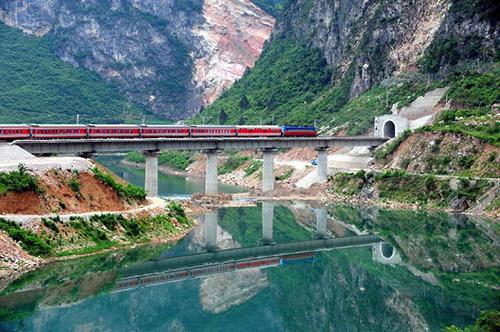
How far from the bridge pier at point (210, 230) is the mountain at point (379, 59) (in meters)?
50.3

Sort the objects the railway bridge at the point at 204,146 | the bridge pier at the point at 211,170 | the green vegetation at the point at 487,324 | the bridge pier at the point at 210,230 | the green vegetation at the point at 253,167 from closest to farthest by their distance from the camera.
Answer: the green vegetation at the point at 487,324 < the bridge pier at the point at 210,230 < the railway bridge at the point at 204,146 < the bridge pier at the point at 211,170 < the green vegetation at the point at 253,167

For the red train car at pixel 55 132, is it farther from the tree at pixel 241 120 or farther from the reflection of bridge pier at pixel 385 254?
the tree at pixel 241 120

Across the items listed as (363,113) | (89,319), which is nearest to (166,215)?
(89,319)

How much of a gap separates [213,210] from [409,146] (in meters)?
30.2

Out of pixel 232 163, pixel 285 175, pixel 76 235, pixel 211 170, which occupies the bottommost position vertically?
pixel 76 235

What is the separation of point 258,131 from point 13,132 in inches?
1604

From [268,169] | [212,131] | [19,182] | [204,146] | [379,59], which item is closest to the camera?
[19,182]

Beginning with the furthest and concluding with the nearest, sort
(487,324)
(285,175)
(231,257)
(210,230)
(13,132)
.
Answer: (285,175) → (210,230) → (13,132) → (231,257) → (487,324)

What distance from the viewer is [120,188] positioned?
74.6 metres

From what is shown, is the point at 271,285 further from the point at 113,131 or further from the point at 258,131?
the point at 258,131

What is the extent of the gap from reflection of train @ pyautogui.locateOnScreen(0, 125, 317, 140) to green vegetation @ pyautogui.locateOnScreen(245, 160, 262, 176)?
73.4 feet

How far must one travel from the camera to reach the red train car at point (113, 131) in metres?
92.7

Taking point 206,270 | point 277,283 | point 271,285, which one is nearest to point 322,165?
point 206,270

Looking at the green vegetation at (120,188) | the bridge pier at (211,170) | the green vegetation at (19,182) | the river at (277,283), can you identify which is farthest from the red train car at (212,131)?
the green vegetation at (19,182)
